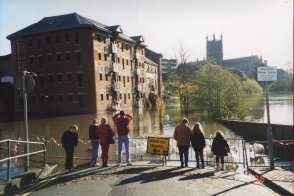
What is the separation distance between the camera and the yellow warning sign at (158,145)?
41.8 ft

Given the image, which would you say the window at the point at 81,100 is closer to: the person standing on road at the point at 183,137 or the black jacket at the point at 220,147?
the person standing on road at the point at 183,137

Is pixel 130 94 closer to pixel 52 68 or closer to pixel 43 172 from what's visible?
pixel 52 68

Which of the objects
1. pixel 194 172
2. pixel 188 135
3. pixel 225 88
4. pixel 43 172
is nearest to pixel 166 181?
pixel 194 172

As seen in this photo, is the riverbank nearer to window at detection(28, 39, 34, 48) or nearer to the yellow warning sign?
the yellow warning sign

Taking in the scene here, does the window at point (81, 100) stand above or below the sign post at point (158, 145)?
above

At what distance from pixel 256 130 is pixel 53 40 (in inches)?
1300

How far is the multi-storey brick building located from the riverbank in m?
22.1

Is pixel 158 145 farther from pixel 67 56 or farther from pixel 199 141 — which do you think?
pixel 67 56

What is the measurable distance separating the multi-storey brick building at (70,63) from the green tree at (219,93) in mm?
14724

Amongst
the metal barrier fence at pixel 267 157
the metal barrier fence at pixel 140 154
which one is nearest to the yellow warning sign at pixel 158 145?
the metal barrier fence at pixel 140 154

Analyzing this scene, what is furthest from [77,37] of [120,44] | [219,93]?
[219,93]

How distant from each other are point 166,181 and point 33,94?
4590 centimetres

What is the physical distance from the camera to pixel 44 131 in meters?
31.0

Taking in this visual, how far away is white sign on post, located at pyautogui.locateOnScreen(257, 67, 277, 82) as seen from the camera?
10867 millimetres
